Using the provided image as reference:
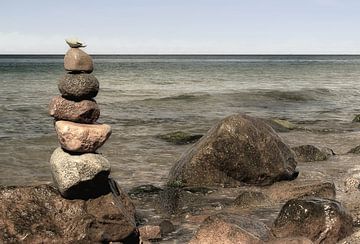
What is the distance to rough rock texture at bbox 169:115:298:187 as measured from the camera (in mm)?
13656

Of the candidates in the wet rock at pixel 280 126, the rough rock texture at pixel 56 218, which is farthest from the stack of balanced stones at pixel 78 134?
the wet rock at pixel 280 126

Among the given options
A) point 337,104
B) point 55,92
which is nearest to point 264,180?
point 337,104

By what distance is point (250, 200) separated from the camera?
11.7 meters

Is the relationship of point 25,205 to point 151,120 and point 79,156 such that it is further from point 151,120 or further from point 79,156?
point 151,120

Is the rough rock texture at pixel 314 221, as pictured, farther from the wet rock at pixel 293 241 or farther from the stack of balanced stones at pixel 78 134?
the stack of balanced stones at pixel 78 134

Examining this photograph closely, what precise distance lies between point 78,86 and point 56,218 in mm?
2414

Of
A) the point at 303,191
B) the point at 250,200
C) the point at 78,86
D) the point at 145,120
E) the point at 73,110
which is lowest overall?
the point at 145,120

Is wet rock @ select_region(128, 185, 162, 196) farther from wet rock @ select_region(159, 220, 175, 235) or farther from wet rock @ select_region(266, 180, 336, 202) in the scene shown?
wet rock @ select_region(266, 180, 336, 202)

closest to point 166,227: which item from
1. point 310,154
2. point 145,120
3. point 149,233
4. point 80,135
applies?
point 149,233

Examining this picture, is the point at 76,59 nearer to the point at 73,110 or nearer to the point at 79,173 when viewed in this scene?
the point at 73,110

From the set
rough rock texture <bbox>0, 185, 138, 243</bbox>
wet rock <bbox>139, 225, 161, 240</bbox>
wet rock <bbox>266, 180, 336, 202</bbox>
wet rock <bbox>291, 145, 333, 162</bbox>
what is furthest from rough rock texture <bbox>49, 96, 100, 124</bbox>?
wet rock <bbox>291, 145, 333, 162</bbox>

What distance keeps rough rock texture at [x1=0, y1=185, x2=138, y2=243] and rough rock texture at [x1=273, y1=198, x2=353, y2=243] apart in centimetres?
276

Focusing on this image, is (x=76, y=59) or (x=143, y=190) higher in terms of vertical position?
(x=76, y=59)

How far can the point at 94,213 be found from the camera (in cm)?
910
